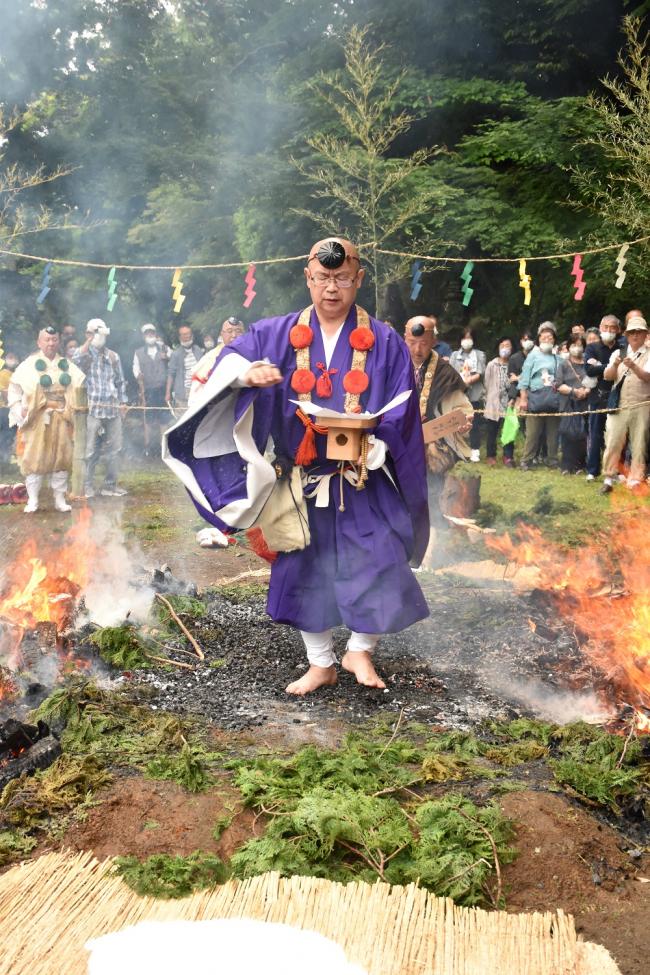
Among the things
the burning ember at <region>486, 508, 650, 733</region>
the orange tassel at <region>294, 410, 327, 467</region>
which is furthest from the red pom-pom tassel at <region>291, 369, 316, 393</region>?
the burning ember at <region>486, 508, 650, 733</region>

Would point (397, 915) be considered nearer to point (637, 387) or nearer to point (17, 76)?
point (637, 387)

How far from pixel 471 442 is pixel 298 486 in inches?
466

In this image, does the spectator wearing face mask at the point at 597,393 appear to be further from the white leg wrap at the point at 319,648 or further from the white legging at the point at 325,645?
the white leg wrap at the point at 319,648

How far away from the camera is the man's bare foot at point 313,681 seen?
521 cm

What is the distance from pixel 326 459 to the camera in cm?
507

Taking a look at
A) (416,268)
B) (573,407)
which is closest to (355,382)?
(416,268)

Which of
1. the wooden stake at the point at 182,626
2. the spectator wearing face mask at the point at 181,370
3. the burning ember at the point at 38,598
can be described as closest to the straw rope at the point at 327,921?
the burning ember at the point at 38,598

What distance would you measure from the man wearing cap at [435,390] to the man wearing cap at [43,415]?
17.3 feet

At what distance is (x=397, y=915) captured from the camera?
9.57 feet

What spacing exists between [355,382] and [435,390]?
370 centimetres

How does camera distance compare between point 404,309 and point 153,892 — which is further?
point 404,309

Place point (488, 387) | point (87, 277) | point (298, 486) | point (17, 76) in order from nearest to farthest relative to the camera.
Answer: point (298, 486), point (488, 387), point (17, 76), point (87, 277)

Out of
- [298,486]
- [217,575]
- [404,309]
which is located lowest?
[217,575]

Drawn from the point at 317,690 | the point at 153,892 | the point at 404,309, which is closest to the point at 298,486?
the point at 317,690
